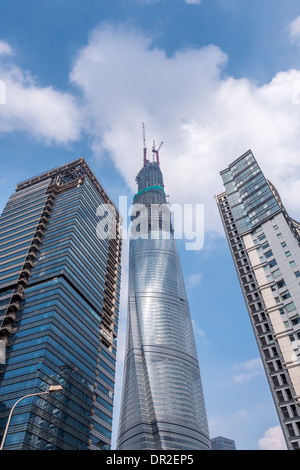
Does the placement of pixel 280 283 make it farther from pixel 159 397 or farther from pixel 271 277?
pixel 159 397

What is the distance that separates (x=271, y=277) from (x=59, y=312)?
5130cm

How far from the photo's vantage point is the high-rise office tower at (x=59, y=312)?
3113 inches

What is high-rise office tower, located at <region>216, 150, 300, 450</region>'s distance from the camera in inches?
2410

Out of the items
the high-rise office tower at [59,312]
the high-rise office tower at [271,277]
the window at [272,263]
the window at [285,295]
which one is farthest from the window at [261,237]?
the high-rise office tower at [59,312]

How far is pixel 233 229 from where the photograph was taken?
98.6 m

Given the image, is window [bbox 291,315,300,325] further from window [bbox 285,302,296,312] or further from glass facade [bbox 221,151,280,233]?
glass facade [bbox 221,151,280,233]

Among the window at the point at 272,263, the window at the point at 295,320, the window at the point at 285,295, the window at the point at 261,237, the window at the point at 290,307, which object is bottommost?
the window at the point at 295,320

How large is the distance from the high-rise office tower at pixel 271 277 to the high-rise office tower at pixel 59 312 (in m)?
43.6

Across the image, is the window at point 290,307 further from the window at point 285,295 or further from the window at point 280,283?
the window at point 280,283

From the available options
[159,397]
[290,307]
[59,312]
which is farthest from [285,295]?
[159,397]

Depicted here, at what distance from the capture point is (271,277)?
72.7 metres

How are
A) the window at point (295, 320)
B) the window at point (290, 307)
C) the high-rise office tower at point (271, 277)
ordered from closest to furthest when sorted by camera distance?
the high-rise office tower at point (271, 277) < the window at point (295, 320) < the window at point (290, 307)

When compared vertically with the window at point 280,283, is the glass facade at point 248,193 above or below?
above
